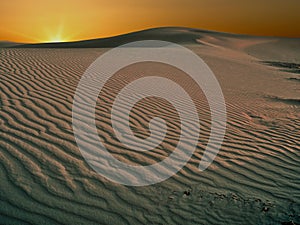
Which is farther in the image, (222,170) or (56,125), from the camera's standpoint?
(56,125)

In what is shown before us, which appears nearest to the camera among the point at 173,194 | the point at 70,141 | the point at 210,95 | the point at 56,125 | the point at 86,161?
the point at 173,194

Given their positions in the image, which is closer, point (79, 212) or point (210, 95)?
point (79, 212)

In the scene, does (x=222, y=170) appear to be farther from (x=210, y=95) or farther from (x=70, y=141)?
(x=210, y=95)

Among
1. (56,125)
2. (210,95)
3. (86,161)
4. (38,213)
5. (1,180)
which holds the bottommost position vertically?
(38,213)

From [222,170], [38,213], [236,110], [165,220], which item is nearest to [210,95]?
[236,110]

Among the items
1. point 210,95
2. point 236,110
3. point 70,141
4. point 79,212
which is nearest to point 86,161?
point 70,141

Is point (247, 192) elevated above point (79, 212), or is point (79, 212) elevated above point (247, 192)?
point (247, 192)

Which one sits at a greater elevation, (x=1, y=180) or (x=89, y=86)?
(x=89, y=86)

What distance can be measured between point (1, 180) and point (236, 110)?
5.45 meters

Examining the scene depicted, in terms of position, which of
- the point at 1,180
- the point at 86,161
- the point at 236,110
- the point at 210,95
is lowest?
the point at 1,180

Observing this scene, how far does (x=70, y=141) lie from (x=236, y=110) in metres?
4.32

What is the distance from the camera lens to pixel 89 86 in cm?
742

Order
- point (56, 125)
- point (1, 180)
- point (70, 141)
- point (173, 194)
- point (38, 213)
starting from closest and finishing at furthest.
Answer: point (38, 213), point (1, 180), point (173, 194), point (70, 141), point (56, 125)

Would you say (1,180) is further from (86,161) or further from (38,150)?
(86,161)
